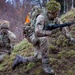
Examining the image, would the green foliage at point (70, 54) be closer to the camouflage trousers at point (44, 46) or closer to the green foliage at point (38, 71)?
the green foliage at point (38, 71)

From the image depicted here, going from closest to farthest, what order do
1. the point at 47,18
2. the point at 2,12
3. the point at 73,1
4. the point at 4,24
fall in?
the point at 47,18 → the point at 4,24 → the point at 73,1 → the point at 2,12

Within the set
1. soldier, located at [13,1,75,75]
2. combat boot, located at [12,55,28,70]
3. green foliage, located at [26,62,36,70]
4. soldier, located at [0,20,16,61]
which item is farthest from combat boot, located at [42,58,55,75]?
soldier, located at [0,20,16,61]

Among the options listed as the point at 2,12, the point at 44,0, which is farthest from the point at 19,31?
the point at 2,12

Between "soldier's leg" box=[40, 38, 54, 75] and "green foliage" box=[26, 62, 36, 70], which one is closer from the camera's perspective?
"soldier's leg" box=[40, 38, 54, 75]

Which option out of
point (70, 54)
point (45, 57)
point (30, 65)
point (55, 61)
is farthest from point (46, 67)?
point (70, 54)

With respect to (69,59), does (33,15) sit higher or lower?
higher

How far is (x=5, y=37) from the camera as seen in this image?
26.7ft

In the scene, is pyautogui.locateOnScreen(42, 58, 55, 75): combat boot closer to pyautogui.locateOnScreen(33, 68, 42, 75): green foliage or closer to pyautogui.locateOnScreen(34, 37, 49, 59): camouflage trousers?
pyautogui.locateOnScreen(34, 37, 49, 59): camouflage trousers

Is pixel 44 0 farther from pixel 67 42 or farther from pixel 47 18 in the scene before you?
pixel 47 18

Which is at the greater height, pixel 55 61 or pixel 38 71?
pixel 55 61

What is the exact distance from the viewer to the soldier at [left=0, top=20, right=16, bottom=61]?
317 inches

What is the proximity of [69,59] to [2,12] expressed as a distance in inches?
746

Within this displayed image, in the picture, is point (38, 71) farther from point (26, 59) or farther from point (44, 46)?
A: point (44, 46)

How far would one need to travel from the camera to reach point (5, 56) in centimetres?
862
